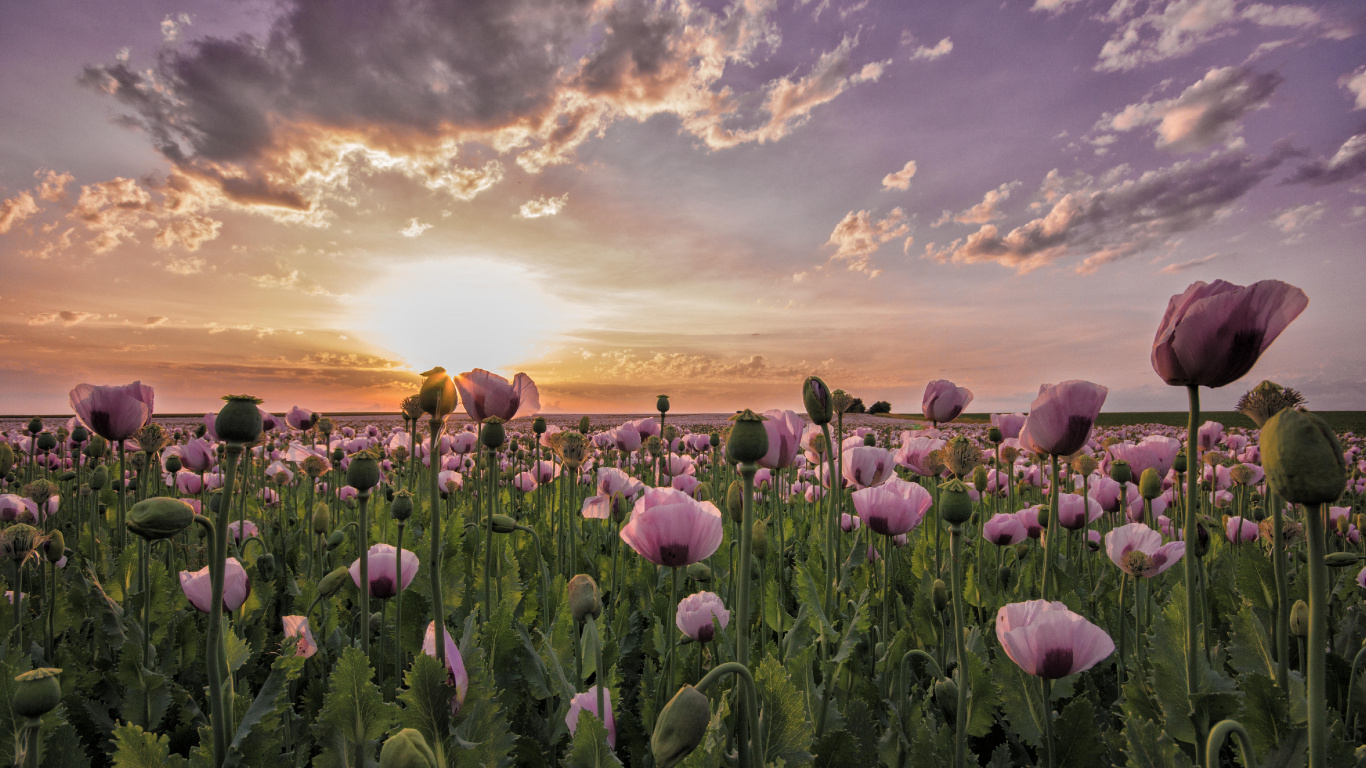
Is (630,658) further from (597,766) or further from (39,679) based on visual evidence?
(39,679)

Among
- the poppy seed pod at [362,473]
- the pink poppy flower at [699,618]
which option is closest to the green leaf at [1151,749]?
the pink poppy flower at [699,618]

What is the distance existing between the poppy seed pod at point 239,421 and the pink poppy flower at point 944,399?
3.00 m

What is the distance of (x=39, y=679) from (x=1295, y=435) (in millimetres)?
2190

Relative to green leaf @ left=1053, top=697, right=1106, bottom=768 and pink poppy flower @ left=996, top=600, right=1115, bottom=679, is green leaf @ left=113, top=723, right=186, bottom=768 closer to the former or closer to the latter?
pink poppy flower @ left=996, top=600, right=1115, bottom=679

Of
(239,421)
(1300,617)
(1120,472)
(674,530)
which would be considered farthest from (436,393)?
(1120,472)

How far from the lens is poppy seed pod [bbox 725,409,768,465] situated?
3.89 ft

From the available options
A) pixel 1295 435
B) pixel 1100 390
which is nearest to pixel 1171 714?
pixel 1100 390

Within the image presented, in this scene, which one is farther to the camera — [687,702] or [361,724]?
[361,724]

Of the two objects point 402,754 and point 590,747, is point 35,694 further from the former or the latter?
point 590,747

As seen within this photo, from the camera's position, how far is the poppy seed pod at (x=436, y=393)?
1.40 m

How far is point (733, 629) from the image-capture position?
243 centimetres

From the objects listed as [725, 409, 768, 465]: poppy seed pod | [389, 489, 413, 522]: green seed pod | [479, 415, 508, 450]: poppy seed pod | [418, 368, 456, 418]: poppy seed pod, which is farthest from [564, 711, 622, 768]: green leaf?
[389, 489, 413, 522]: green seed pod

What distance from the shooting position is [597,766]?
1.24 m

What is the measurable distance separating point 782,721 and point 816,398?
2.77 ft
